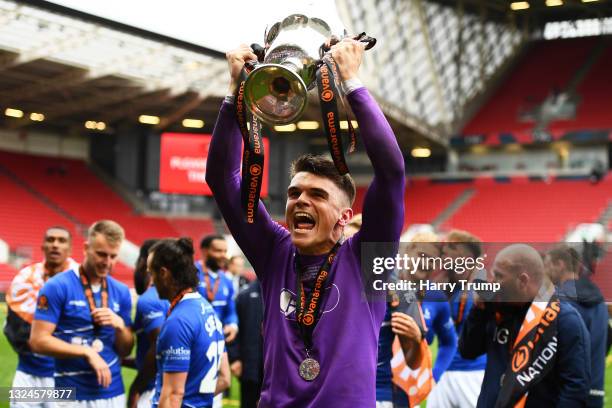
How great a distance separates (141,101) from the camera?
27.0m

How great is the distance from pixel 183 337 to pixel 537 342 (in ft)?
5.83

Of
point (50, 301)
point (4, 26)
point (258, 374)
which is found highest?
point (4, 26)

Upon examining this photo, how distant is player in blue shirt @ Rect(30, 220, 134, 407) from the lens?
4.83 metres

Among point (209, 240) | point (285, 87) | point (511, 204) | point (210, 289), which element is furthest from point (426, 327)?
point (511, 204)

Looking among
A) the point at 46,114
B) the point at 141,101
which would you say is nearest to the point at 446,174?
the point at 141,101

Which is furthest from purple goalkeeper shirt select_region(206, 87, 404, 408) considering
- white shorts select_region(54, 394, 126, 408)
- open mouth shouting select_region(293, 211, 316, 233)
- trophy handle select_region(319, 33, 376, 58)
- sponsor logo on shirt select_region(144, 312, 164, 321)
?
sponsor logo on shirt select_region(144, 312, 164, 321)

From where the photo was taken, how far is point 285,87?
2.57 m

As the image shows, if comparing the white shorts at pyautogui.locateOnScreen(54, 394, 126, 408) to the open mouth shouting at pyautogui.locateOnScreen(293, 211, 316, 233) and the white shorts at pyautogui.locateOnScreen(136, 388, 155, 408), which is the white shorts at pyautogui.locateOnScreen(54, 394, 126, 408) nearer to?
the white shorts at pyautogui.locateOnScreen(136, 388, 155, 408)

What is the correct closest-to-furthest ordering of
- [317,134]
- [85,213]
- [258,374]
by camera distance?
[258,374] < [85,213] < [317,134]

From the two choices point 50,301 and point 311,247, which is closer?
point 311,247

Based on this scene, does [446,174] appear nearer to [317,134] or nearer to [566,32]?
[317,134]

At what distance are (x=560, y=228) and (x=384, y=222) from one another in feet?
98.0

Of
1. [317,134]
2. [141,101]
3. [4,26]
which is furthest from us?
[317,134]

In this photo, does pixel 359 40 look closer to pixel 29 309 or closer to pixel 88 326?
pixel 88 326
